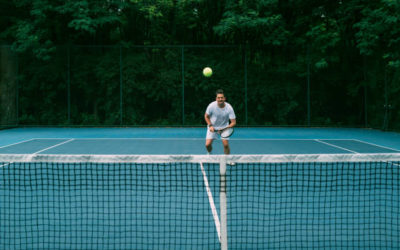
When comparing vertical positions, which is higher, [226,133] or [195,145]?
[226,133]

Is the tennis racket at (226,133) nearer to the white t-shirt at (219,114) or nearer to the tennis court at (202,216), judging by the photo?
the white t-shirt at (219,114)

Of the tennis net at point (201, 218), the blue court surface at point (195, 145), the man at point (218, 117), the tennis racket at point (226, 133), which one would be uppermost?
the man at point (218, 117)

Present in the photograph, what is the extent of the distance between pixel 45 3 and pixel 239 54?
8.80 meters

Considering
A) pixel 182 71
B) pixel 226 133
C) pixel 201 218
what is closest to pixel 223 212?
pixel 201 218

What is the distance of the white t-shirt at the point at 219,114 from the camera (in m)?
8.20

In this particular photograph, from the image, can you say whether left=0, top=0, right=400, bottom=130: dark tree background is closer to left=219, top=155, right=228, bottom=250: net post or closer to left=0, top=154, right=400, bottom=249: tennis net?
left=0, top=154, right=400, bottom=249: tennis net

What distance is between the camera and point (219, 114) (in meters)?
8.28

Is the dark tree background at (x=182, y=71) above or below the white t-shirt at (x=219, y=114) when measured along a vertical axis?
above

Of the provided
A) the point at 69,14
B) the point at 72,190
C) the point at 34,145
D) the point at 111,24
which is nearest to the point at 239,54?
the point at 111,24

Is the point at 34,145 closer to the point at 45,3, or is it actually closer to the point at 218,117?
the point at 218,117

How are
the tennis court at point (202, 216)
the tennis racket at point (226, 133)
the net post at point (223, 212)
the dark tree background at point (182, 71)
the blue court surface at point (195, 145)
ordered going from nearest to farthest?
the net post at point (223, 212) < the tennis court at point (202, 216) < the tennis racket at point (226, 133) < the blue court surface at point (195, 145) < the dark tree background at point (182, 71)

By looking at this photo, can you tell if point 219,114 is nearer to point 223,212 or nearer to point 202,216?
point 202,216

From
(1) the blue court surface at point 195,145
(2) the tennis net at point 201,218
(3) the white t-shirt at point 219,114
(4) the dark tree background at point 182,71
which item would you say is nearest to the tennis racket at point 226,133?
(3) the white t-shirt at point 219,114

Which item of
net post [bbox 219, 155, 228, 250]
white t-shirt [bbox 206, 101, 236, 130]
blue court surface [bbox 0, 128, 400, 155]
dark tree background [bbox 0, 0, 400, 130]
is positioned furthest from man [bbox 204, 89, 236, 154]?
dark tree background [bbox 0, 0, 400, 130]
